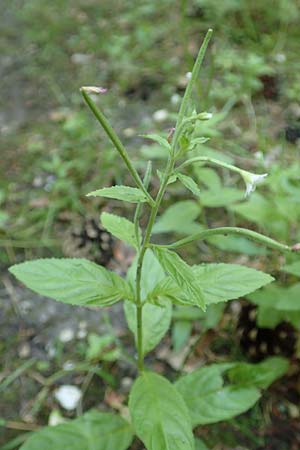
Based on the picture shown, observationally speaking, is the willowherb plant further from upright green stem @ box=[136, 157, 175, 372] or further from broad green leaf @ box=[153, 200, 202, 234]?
broad green leaf @ box=[153, 200, 202, 234]

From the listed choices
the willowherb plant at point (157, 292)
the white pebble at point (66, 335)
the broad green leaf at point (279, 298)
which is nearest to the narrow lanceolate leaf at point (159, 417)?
the willowherb plant at point (157, 292)

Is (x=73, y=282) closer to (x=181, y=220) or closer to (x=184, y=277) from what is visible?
(x=184, y=277)

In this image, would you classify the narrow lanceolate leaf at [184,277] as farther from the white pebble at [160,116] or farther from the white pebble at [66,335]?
the white pebble at [160,116]

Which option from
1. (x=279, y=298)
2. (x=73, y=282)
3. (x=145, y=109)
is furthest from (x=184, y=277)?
(x=145, y=109)

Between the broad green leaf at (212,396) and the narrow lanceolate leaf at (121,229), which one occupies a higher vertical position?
the narrow lanceolate leaf at (121,229)

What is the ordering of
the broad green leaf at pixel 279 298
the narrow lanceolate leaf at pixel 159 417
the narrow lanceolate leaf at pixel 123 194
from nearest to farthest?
1. the narrow lanceolate leaf at pixel 123 194
2. the narrow lanceolate leaf at pixel 159 417
3. the broad green leaf at pixel 279 298

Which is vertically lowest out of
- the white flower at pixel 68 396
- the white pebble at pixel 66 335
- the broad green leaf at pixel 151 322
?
the white flower at pixel 68 396

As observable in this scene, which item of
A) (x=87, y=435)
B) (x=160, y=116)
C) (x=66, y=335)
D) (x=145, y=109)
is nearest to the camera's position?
(x=87, y=435)
